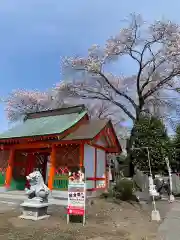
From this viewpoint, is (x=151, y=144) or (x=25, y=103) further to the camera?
(x=25, y=103)

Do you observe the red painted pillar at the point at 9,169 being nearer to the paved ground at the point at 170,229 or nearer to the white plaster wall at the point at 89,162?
the white plaster wall at the point at 89,162

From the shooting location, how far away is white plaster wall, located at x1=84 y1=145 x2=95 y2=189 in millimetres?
13430

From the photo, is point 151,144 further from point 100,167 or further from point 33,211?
point 33,211

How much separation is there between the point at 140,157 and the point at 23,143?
413 inches

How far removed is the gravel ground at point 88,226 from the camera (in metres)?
6.52

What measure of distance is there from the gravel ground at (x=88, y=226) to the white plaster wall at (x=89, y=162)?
8.42 ft

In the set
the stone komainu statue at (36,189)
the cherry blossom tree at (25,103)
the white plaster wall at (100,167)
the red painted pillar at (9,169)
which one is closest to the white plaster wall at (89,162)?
the white plaster wall at (100,167)

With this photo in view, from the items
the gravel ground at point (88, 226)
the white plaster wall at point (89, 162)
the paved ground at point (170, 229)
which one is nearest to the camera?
the gravel ground at point (88, 226)

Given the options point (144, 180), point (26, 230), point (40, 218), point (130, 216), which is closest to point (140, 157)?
point (144, 180)

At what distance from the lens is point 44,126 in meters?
14.7

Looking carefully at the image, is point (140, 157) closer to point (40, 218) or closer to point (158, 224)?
point (158, 224)

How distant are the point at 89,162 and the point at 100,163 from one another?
1.63m

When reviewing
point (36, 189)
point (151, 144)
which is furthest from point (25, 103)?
point (36, 189)

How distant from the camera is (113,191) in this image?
1345cm
